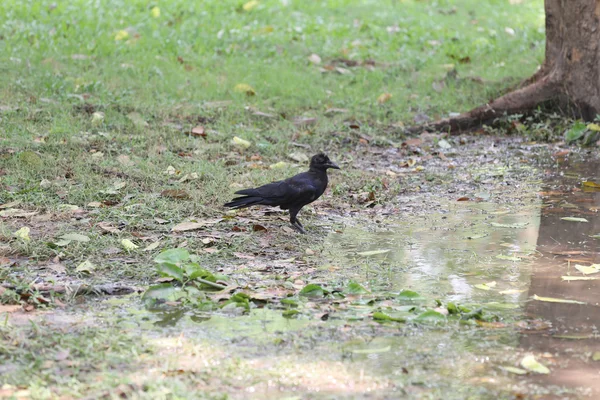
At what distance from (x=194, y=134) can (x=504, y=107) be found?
12.0ft

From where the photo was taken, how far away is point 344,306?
4.20 meters

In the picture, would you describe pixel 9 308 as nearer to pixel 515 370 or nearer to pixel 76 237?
pixel 76 237

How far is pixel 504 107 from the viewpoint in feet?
31.6

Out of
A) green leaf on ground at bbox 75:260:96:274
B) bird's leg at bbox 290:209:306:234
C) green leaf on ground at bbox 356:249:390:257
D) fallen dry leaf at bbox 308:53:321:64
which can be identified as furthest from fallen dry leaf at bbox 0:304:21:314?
fallen dry leaf at bbox 308:53:321:64

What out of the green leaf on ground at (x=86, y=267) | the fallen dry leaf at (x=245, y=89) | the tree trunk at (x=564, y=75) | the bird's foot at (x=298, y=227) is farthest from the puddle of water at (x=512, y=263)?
the fallen dry leaf at (x=245, y=89)

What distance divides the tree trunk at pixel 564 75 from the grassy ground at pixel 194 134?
2.01 feet

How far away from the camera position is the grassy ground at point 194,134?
11.9 feet

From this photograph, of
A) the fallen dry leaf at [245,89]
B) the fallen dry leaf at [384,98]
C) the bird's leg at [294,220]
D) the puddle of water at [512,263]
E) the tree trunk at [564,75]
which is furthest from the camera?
the fallen dry leaf at [384,98]

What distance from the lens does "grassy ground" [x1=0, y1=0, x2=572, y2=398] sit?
11.9 feet

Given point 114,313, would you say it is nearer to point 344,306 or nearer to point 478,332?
point 344,306

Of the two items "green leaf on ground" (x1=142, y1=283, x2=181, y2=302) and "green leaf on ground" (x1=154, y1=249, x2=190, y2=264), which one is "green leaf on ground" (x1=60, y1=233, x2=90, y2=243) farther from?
"green leaf on ground" (x1=142, y1=283, x2=181, y2=302)

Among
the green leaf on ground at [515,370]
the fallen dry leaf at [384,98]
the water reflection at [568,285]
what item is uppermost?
the fallen dry leaf at [384,98]

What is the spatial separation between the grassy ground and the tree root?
44 cm

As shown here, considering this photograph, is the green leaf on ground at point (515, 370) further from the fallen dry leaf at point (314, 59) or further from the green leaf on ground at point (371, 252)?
the fallen dry leaf at point (314, 59)
